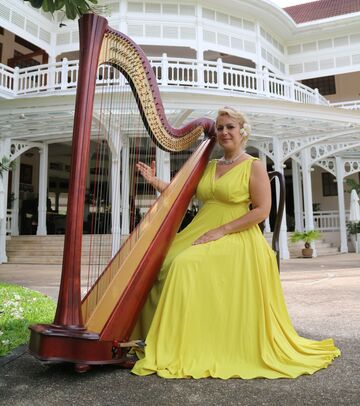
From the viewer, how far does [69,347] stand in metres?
1.86

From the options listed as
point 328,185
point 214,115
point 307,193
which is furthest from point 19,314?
point 328,185

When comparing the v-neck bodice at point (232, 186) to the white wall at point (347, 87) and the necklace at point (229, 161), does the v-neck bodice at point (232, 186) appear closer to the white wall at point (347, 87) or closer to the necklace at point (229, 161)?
the necklace at point (229, 161)

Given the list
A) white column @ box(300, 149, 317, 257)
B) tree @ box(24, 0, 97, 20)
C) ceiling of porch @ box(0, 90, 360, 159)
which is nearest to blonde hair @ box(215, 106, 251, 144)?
tree @ box(24, 0, 97, 20)

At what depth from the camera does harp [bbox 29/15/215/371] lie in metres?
1.86

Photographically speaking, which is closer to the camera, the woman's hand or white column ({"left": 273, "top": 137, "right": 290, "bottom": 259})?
the woman's hand

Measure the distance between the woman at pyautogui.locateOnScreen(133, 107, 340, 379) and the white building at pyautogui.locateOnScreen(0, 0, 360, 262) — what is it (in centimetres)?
615

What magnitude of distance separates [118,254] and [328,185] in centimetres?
1803

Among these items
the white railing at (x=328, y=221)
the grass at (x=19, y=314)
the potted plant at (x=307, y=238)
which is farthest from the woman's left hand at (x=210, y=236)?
the white railing at (x=328, y=221)

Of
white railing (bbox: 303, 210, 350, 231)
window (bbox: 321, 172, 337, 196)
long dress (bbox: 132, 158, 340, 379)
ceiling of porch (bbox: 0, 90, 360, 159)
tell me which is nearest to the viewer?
long dress (bbox: 132, 158, 340, 379)

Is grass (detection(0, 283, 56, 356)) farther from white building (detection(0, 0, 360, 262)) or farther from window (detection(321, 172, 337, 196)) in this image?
window (detection(321, 172, 337, 196))

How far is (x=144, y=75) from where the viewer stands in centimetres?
291

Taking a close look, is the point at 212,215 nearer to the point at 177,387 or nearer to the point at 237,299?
the point at 237,299

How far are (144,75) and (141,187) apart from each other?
2.10 meters

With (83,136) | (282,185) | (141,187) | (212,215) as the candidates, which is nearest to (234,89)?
(141,187)
